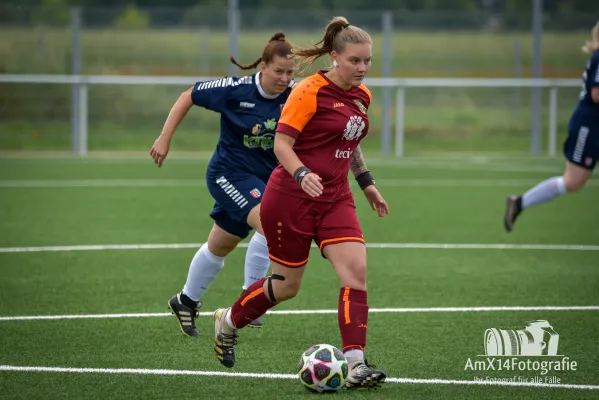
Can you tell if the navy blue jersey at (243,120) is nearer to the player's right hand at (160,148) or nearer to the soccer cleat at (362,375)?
the player's right hand at (160,148)

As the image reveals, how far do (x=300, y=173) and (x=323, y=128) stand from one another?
1.35 feet

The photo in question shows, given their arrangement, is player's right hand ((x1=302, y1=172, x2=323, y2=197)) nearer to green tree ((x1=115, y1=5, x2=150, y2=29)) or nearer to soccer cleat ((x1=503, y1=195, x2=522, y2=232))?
soccer cleat ((x1=503, y1=195, x2=522, y2=232))

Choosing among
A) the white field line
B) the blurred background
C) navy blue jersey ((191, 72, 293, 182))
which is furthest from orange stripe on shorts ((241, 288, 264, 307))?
the blurred background

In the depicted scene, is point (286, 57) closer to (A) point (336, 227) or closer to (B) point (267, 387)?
(A) point (336, 227)

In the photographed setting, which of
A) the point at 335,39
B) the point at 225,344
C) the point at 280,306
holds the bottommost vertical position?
the point at 280,306

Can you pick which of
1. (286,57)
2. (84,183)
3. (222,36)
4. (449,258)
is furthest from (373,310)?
(222,36)

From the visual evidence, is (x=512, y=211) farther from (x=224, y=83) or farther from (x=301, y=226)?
(x=301, y=226)

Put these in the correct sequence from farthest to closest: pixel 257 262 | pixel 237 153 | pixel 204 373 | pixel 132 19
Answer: pixel 132 19 < pixel 257 262 < pixel 237 153 < pixel 204 373

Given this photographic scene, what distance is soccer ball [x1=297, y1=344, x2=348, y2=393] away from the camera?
6035 millimetres

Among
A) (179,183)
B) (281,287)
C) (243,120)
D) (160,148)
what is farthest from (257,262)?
(179,183)

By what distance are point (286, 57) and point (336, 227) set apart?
70.3 inches

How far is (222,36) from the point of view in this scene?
2984 centimetres

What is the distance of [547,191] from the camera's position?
1112 centimetres

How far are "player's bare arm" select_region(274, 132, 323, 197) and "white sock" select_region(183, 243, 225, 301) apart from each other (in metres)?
2.02
